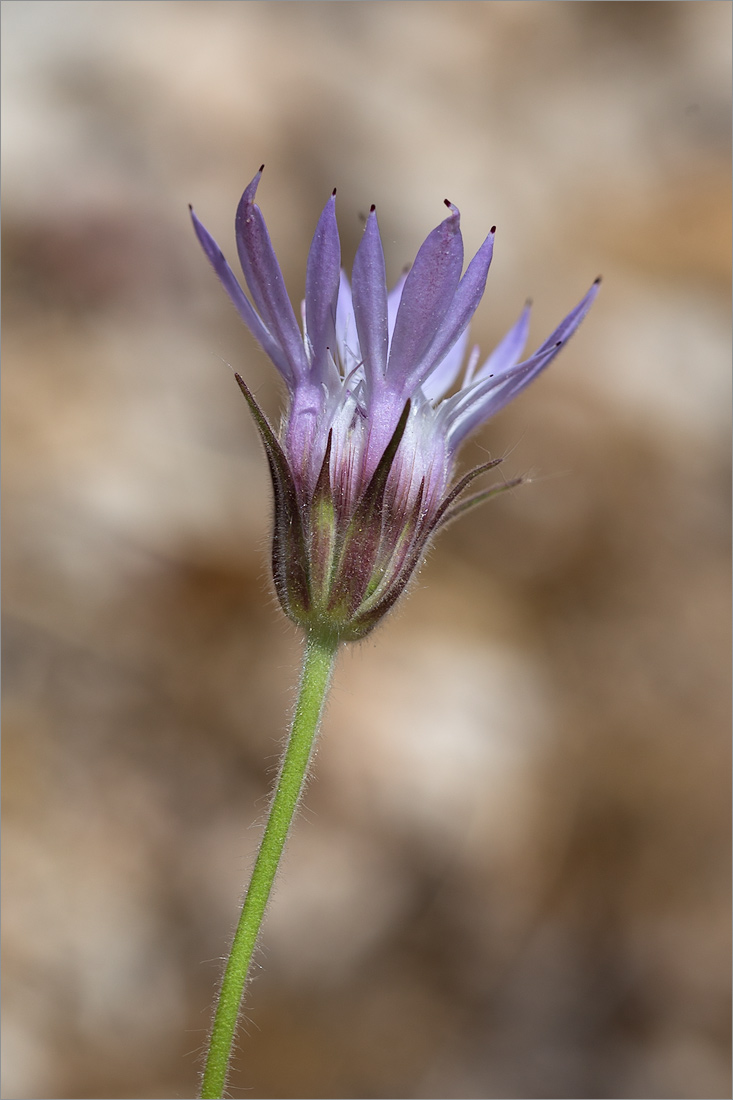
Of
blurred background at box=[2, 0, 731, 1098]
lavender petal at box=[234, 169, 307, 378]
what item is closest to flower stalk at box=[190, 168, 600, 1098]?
lavender petal at box=[234, 169, 307, 378]

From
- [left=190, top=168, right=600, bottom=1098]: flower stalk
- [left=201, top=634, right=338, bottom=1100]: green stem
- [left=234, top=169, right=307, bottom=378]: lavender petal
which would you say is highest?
[left=234, top=169, right=307, bottom=378]: lavender petal

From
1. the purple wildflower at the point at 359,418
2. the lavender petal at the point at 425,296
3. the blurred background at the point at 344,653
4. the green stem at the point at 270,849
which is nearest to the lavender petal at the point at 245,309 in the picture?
the purple wildflower at the point at 359,418

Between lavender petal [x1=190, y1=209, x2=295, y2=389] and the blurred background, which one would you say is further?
the blurred background

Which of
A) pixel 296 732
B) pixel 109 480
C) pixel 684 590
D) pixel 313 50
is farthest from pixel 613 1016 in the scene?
pixel 313 50

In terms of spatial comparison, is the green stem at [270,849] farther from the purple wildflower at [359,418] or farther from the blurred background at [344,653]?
the blurred background at [344,653]

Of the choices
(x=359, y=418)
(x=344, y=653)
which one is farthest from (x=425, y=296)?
(x=344, y=653)

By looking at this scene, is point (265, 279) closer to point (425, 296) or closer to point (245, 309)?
point (245, 309)

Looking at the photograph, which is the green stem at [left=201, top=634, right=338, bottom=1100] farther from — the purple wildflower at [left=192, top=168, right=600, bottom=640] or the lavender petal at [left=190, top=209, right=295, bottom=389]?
the lavender petal at [left=190, top=209, right=295, bottom=389]
